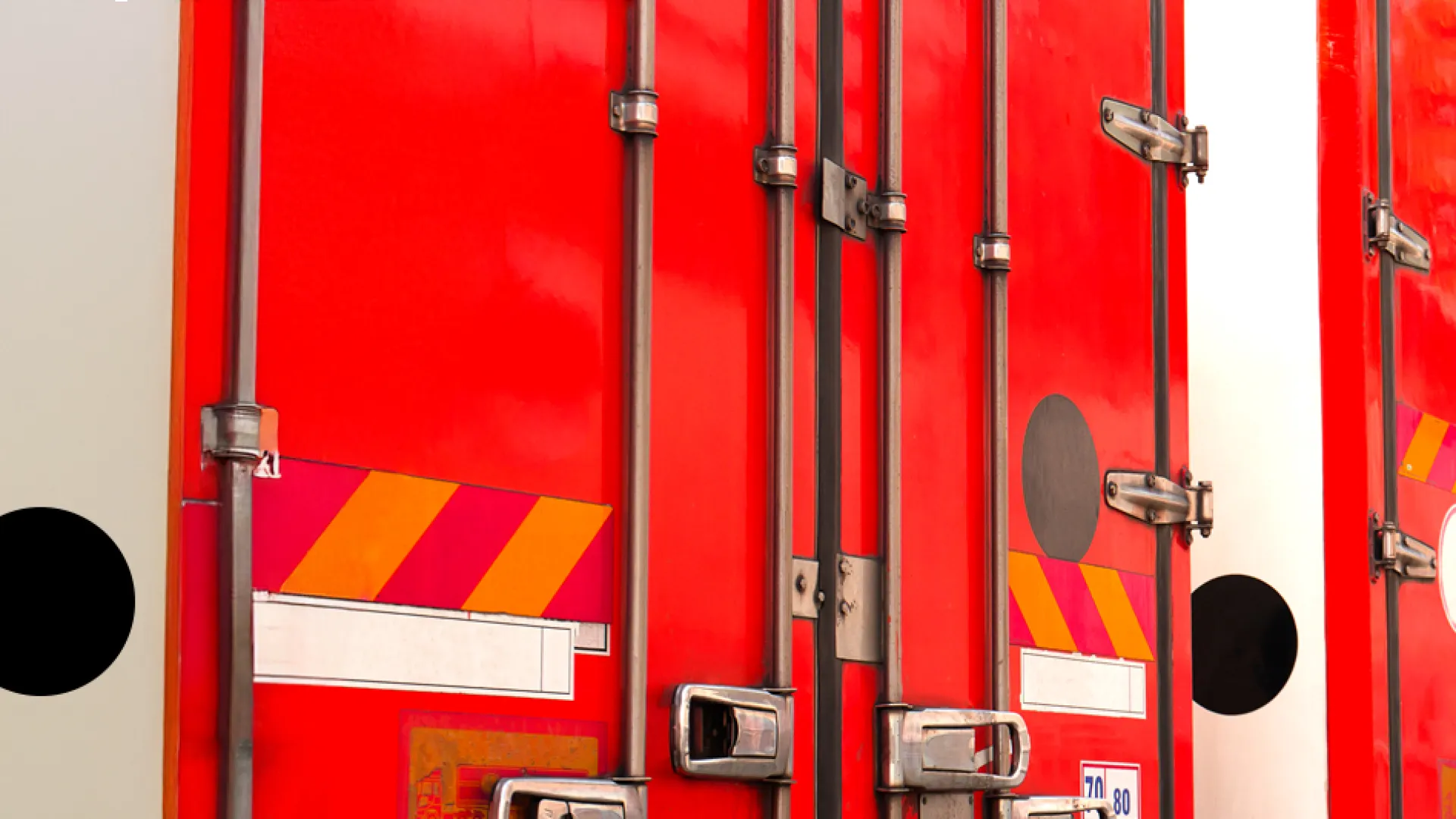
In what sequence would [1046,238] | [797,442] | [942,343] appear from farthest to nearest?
[1046,238] < [942,343] < [797,442]

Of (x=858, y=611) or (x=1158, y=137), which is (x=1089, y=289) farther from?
(x=858, y=611)

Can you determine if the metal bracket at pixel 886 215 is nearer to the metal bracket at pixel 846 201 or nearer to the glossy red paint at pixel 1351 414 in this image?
the metal bracket at pixel 846 201

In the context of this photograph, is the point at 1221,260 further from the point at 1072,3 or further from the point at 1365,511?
the point at 1072,3

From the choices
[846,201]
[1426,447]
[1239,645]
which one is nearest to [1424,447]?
[1426,447]

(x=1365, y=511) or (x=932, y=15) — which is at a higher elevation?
(x=932, y=15)

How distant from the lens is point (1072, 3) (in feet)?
12.0

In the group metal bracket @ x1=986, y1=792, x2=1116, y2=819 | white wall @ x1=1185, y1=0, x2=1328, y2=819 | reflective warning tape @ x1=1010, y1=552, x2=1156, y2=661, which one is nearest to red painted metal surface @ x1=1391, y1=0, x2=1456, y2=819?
white wall @ x1=1185, y1=0, x2=1328, y2=819

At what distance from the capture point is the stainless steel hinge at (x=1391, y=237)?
429 cm

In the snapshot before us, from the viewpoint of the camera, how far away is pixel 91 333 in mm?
1740

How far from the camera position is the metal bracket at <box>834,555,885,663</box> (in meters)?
2.79

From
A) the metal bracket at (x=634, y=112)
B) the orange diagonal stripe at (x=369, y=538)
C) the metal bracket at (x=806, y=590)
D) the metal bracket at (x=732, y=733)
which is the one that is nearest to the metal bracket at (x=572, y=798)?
the metal bracket at (x=732, y=733)

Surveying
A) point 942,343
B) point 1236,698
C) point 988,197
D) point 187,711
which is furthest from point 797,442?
point 1236,698

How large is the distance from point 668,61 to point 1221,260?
2.22m

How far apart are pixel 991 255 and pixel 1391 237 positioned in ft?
5.11
